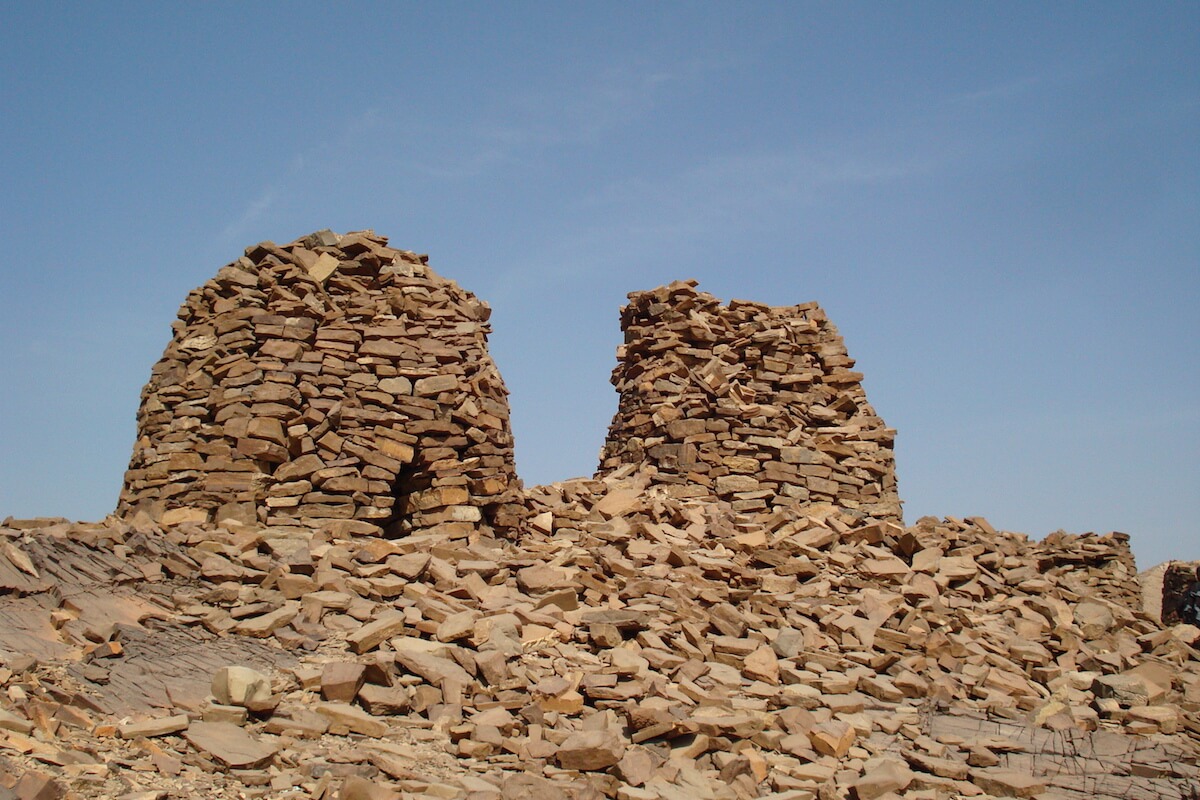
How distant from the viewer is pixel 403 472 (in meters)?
11.0

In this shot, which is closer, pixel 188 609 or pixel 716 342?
pixel 188 609

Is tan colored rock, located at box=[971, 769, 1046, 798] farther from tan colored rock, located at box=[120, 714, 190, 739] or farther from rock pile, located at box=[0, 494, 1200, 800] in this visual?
tan colored rock, located at box=[120, 714, 190, 739]

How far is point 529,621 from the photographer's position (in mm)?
8672

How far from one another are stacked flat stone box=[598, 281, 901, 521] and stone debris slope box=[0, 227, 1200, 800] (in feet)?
0.20

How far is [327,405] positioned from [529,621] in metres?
3.57

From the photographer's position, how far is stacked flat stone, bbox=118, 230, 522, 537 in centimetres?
1038

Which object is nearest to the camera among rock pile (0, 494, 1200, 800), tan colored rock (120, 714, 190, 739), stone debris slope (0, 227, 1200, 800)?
tan colored rock (120, 714, 190, 739)

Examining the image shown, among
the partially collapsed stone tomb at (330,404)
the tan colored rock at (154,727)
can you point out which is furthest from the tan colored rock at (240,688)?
the partially collapsed stone tomb at (330,404)

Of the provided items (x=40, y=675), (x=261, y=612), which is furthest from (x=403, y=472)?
(x=40, y=675)

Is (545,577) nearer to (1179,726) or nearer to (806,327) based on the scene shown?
(1179,726)

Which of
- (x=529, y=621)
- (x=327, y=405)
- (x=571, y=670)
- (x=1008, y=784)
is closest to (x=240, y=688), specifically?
(x=571, y=670)

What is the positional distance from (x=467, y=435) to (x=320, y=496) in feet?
5.57

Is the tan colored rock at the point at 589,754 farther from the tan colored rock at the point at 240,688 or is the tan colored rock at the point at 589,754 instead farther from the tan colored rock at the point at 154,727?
the tan colored rock at the point at 154,727

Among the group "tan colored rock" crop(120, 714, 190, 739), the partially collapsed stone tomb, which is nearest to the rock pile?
"tan colored rock" crop(120, 714, 190, 739)
